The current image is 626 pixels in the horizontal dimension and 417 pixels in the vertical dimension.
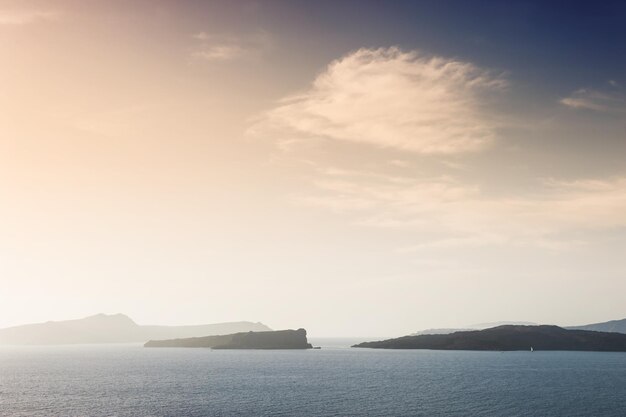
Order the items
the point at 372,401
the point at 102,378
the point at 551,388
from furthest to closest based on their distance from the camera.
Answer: the point at 102,378 → the point at 551,388 → the point at 372,401

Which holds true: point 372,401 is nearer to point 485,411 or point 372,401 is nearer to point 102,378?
point 485,411

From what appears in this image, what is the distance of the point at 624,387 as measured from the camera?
131m

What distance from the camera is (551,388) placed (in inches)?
5098

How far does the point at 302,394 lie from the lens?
117938 mm

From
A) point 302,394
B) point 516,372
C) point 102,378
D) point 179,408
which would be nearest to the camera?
point 179,408

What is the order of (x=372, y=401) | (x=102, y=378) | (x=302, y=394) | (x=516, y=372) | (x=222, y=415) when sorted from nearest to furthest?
(x=222, y=415) → (x=372, y=401) → (x=302, y=394) → (x=102, y=378) → (x=516, y=372)

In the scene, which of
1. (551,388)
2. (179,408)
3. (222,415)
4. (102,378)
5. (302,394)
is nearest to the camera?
(222,415)

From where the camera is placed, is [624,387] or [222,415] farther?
[624,387]

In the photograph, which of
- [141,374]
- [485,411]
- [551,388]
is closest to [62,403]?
[141,374]

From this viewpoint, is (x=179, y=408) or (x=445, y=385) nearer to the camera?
(x=179, y=408)

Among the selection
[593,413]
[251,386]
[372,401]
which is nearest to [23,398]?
[251,386]

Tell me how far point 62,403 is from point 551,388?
402 ft

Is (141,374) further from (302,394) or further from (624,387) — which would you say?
(624,387)

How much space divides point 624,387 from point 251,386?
3996 inches
